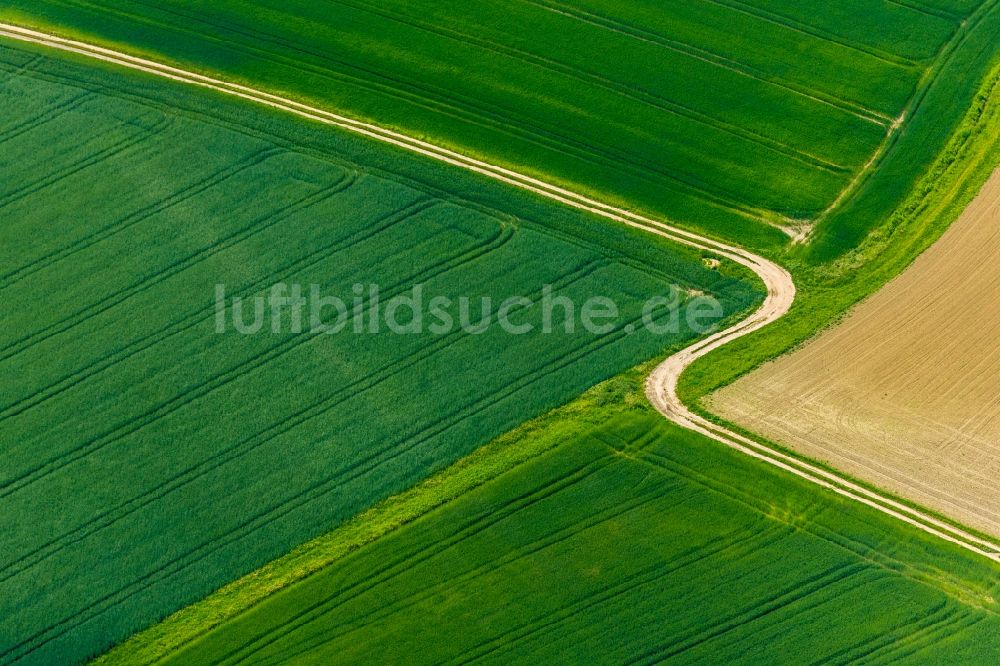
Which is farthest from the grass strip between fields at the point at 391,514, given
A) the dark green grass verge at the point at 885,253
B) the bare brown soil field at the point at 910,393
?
the bare brown soil field at the point at 910,393

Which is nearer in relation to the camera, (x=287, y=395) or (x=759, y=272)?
(x=287, y=395)

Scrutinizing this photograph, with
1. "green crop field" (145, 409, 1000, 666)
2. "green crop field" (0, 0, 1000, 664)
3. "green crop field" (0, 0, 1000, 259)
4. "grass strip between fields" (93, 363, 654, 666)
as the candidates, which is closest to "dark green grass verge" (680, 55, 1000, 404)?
A: "green crop field" (0, 0, 1000, 664)

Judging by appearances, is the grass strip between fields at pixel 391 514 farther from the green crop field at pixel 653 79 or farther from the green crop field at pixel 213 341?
the green crop field at pixel 653 79

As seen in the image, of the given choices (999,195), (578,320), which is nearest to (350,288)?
(578,320)

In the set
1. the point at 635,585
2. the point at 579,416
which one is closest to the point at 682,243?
the point at 579,416

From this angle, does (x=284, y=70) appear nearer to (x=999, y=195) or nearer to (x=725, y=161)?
(x=725, y=161)

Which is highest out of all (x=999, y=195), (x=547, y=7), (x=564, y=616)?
(x=547, y=7)

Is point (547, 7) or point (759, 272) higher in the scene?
point (547, 7)
